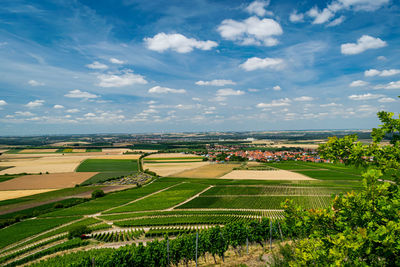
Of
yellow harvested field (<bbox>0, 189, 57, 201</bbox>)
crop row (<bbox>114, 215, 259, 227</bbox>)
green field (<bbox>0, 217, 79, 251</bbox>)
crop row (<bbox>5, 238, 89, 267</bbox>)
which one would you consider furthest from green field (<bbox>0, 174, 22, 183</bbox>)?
crop row (<bbox>5, 238, 89, 267</bbox>)

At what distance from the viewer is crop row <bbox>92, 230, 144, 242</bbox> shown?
36588mm

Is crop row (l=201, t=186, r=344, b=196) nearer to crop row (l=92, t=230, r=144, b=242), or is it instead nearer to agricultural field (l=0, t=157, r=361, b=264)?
agricultural field (l=0, t=157, r=361, b=264)

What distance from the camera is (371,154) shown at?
6.99m

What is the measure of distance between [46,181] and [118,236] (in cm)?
6915

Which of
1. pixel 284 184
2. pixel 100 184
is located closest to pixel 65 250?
pixel 100 184

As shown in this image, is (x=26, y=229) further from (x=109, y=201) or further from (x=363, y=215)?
(x=363, y=215)

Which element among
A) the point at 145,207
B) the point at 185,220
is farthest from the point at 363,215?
the point at 145,207

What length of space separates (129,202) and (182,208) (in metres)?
17.9

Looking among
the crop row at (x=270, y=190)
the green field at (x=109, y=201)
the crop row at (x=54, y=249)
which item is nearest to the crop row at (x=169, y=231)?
the crop row at (x=54, y=249)

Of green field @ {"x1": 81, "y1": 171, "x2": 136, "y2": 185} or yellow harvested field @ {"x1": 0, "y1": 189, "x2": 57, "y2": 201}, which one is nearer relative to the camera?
yellow harvested field @ {"x1": 0, "y1": 189, "x2": 57, "y2": 201}

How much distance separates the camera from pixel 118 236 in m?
38.0

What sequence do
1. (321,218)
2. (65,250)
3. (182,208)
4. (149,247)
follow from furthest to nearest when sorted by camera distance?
(182,208) → (65,250) → (149,247) → (321,218)

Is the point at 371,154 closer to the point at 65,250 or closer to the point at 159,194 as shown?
the point at 65,250

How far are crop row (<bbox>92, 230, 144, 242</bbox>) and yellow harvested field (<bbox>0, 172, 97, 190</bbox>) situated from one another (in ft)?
181
